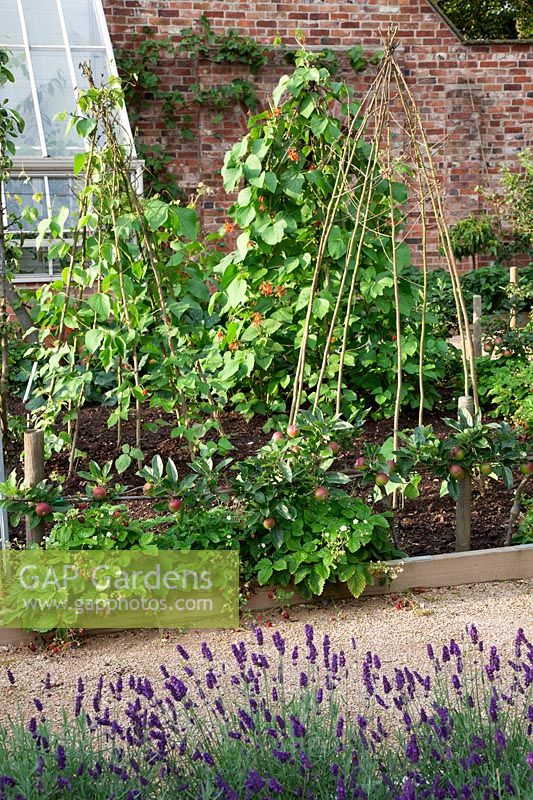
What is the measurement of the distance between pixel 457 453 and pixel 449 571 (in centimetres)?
47

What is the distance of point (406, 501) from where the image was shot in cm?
448

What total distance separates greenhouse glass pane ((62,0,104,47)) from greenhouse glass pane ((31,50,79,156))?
0.35m

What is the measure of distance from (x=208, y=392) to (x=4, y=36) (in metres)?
6.16

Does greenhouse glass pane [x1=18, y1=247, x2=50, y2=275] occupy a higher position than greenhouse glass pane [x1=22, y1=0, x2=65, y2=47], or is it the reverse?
greenhouse glass pane [x1=22, y1=0, x2=65, y2=47]

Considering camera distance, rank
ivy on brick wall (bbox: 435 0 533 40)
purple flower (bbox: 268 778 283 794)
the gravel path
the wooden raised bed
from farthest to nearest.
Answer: ivy on brick wall (bbox: 435 0 533 40) → the wooden raised bed → the gravel path → purple flower (bbox: 268 778 283 794)

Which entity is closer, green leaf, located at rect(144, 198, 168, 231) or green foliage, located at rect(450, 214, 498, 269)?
green leaf, located at rect(144, 198, 168, 231)

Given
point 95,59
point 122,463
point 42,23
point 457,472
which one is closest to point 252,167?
point 122,463

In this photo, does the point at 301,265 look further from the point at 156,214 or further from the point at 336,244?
the point at 156,214

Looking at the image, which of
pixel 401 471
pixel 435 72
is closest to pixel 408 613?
pixel 401 471

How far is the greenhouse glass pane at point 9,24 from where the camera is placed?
891 cm

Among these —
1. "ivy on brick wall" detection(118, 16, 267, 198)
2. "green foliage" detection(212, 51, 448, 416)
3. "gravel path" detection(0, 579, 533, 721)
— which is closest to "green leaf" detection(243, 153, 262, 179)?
"green foliage" detection(212, 51, 448, 416)

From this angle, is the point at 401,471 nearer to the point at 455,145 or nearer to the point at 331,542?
the point at 331,542

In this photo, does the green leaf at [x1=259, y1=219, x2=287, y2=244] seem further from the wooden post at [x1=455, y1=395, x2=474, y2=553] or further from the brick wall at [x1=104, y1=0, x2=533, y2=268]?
the brick wall at [x1=104, y1=0, x2=533, y2=268]

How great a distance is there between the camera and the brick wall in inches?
382
